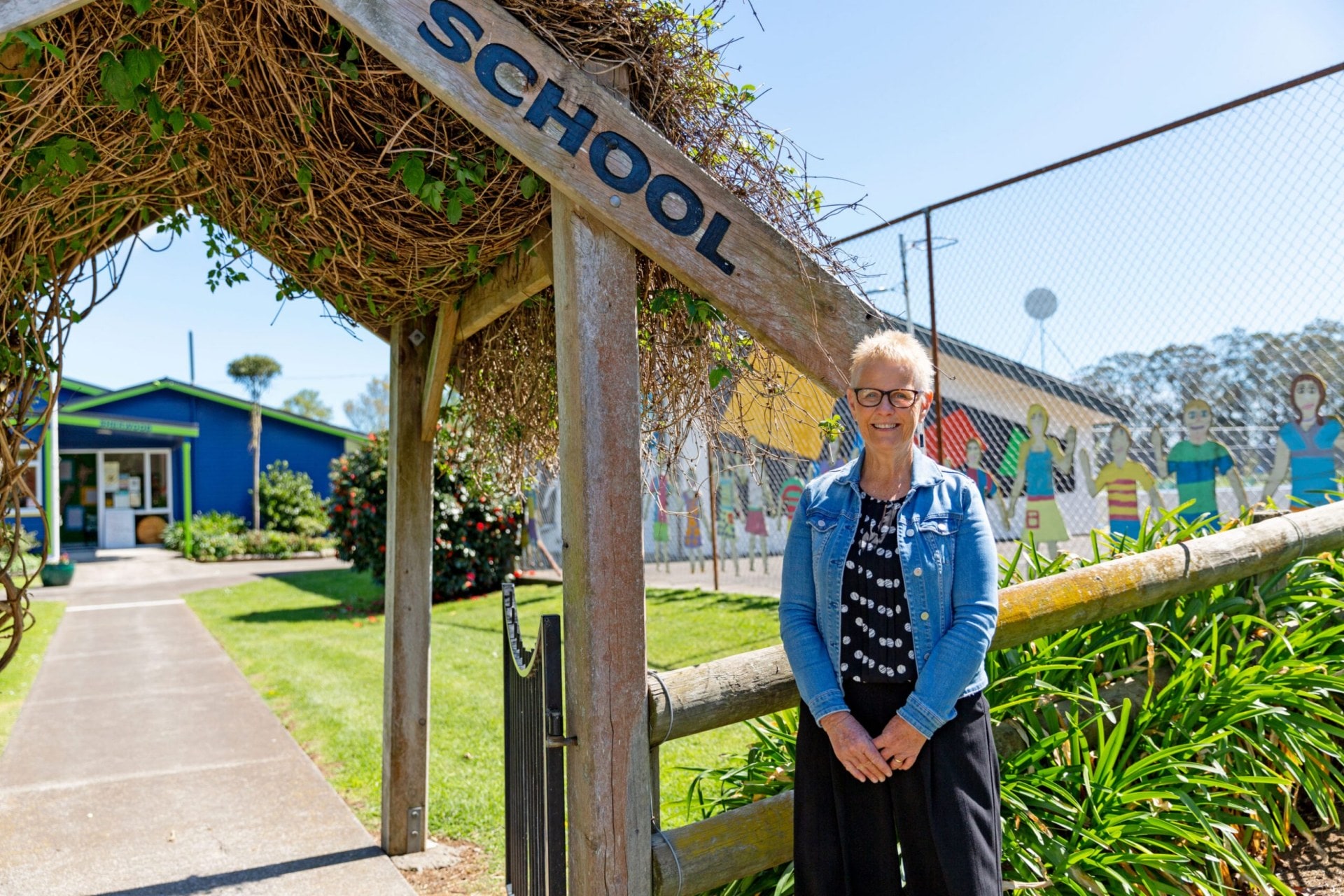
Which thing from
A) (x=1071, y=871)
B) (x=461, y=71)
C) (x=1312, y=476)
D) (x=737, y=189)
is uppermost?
(x=461, y=71)

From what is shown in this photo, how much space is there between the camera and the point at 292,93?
8.50ft

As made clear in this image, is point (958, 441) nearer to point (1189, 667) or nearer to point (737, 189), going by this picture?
point (1189, 667)

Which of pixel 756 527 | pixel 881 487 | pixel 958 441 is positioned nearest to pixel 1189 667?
pixel 881 487

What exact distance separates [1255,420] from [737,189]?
4.27 meters

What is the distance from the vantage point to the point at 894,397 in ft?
7.19

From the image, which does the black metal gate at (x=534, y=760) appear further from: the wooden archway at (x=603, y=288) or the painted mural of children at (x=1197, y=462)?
the painted mural of children at (x=1197, y=462)

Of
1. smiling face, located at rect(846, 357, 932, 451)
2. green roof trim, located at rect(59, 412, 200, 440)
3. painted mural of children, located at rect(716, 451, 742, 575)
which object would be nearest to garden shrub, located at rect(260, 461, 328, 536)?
green roof trim, located at rect(59, 412, 200, 440)

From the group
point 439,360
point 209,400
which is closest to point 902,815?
point 439,360

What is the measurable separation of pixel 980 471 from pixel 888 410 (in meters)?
5.17

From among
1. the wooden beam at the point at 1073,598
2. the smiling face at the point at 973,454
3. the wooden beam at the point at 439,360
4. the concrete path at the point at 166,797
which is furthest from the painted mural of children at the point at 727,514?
the wooden beam at the point at 1073,598

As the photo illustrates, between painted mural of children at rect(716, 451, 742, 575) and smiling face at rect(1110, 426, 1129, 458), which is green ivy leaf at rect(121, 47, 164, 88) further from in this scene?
painted mural of children at rect(716, 451, 742, 575)

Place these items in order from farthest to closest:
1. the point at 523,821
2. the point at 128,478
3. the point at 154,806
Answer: the point at 128,478, the point at 154,806, the point at 523,821

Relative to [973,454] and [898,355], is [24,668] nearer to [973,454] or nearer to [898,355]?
[973,454]

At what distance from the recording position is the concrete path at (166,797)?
375 centimetres
